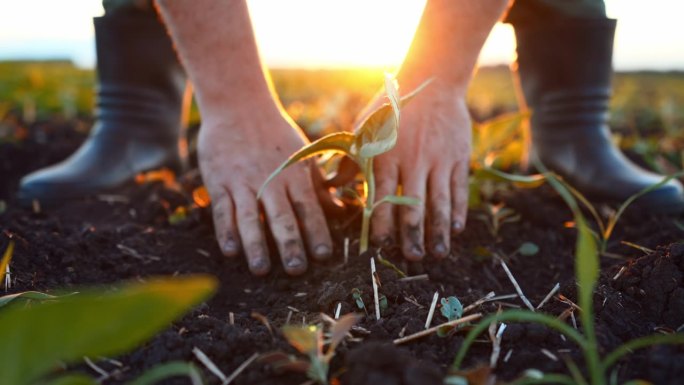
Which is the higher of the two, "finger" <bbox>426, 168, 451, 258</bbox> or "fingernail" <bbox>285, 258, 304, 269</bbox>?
"finger" <bbox>426, 168, 451, 258</bbox>

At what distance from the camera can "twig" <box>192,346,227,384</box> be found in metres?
0.99

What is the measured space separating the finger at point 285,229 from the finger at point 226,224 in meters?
0.10

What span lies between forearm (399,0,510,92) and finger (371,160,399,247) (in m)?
0.29

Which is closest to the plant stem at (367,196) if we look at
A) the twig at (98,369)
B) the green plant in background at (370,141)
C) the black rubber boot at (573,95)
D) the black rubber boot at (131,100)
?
the green plant in background at (370,141)

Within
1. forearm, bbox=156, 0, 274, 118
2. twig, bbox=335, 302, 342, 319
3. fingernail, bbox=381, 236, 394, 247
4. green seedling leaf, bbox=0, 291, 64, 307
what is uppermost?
forearm, bbox=156, 0, 274, 118

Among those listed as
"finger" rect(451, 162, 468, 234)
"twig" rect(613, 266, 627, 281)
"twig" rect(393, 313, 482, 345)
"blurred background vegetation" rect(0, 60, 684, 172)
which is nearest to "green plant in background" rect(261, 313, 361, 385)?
"twig" rect(393, 313, 482, 345)

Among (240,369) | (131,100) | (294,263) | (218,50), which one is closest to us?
(240,369)

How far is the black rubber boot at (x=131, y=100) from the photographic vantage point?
2418 mm

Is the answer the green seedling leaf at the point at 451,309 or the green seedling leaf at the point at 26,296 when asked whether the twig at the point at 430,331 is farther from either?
the green seedling leaf at the point at 26,296

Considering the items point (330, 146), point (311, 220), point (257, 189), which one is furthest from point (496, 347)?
point (257, 189)

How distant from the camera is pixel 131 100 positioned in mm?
2551

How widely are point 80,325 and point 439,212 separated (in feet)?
3.54

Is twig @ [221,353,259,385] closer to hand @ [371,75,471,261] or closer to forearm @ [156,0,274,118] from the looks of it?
hand @ [371,75,471,261]

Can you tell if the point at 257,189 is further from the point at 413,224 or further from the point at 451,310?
the point at 451,310
